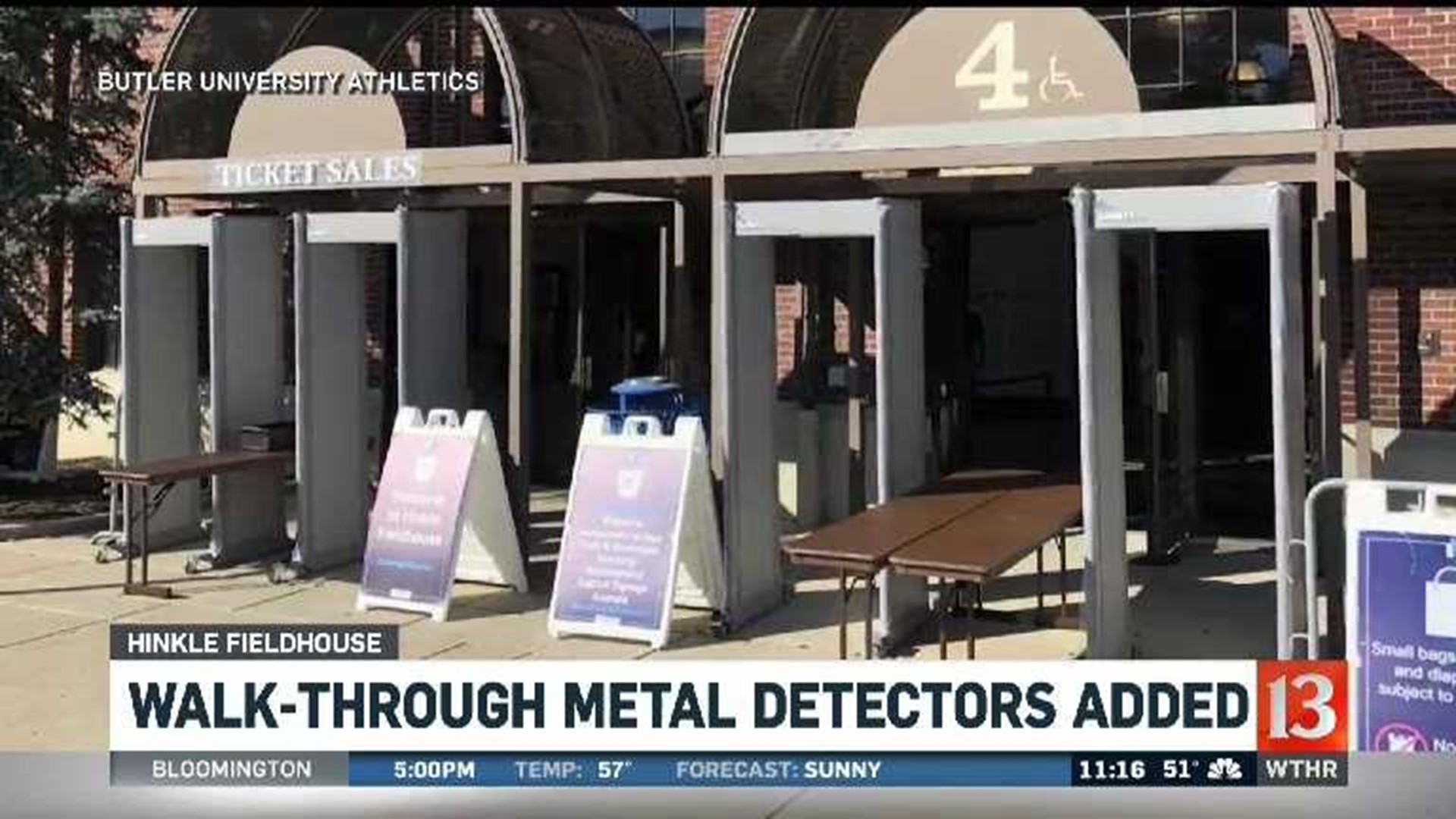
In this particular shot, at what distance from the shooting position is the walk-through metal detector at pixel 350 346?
823 centimetres

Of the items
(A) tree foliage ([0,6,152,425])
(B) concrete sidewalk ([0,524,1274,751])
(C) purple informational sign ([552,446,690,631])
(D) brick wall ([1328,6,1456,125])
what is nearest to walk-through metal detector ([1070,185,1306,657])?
(B) concrete sidewalk ([0,524,1274,751])

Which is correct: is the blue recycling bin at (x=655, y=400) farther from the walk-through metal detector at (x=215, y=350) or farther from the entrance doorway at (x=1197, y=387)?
the entrance doorway at (x=1197, y=387)

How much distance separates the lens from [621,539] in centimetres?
698

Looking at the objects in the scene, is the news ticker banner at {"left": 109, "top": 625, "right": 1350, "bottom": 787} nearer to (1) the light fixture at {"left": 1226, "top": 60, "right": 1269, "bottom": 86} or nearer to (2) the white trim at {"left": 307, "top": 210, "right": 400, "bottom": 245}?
(2) the white trim at {"left": 307, "top": 210, "right": 400, "bottom": 245}

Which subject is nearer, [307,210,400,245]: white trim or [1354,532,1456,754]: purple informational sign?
[1354,532,1456,754]: purple informational sign

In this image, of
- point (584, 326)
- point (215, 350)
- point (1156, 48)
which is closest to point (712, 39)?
point (584, 326)

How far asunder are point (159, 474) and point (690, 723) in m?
4.49

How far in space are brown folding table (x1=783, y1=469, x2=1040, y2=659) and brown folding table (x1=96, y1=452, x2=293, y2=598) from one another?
363 centimetres

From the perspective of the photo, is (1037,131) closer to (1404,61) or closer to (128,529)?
(1404,61)

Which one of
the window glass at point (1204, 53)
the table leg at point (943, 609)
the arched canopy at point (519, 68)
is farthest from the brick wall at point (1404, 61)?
the table leg at point (943, 609)

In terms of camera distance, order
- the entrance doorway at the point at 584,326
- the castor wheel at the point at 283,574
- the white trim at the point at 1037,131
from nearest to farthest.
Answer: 1. the white trim at the point at 1037,131
2. the castor wheel at the point at 283,574
3. the entrance doorway at the point at 584,326

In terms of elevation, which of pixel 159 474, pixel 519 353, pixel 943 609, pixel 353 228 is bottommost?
Result: pixel 943 609

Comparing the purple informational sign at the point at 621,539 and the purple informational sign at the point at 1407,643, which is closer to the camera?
the purple informational sign at the point at 1407,643

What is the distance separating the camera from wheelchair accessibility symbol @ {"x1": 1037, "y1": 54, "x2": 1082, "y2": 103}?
269 inches
